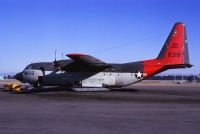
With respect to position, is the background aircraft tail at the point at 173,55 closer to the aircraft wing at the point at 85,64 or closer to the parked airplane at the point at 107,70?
the parked airplane at the point at 107,70

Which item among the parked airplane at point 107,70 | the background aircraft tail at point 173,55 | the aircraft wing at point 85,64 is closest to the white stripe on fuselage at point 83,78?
the parked airplane at point 107,70

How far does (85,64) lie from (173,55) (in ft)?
37.5

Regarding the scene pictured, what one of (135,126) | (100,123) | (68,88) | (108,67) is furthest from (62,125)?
A: (68,88)

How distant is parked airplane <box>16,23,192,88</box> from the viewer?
40.3 m

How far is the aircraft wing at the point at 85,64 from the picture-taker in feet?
123

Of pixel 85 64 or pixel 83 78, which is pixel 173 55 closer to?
pixel 85 64

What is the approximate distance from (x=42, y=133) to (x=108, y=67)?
29508 mm

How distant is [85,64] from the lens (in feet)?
129

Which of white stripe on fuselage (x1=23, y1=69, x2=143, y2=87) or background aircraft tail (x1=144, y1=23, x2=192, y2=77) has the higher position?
background aircraft tail (x1=144, y1=23, x2=192, y2=77)

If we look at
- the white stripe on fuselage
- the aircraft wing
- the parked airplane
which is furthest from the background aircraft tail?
the aircraft wing

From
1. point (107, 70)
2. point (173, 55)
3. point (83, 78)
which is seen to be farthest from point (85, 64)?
point (173, 55)

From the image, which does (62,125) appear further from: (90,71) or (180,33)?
(180,33)

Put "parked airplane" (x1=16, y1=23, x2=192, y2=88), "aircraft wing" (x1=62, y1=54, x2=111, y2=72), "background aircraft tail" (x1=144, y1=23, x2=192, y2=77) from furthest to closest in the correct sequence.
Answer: "background aircraft tail" (x1=144, y1=23, x2=192, y2=77) < "parked airplane" (x1=16, y1=23, x2=192, y2=88) < "aircraft wing" (x1=62, y1=54, x2=111, y2=72)

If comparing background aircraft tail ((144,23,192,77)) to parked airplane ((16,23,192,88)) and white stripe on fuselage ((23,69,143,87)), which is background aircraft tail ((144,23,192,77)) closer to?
parked airplane ((16,23,192,88))
